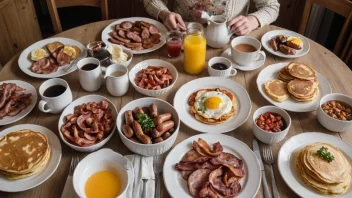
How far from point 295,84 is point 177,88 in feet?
2.43

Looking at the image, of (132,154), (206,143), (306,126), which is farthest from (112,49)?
(306,126)

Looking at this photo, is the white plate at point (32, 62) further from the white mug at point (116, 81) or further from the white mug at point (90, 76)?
the white mug at point (116, 81)

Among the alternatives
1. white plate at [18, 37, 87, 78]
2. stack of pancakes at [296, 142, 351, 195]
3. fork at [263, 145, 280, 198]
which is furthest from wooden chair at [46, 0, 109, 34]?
stack of pancakes at [296, 142, 351, 195]

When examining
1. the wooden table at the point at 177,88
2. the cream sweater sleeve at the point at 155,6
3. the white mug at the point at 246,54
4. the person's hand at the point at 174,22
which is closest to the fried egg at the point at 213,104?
the wooden table at the point at 177,88

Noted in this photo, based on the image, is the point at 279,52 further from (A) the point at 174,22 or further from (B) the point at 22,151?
(B) the point at 22,151

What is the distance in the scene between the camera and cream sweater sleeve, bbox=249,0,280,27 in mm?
2432

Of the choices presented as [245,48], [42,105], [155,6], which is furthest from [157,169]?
[155,6]

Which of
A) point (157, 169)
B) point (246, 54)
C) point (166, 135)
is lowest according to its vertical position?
point (157, 169)

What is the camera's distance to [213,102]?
174 cm

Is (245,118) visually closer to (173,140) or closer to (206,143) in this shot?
(206,143)

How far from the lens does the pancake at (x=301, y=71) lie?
1926 mm

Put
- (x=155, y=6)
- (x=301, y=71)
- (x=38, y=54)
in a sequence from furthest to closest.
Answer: (x=155, y=6) < (x=38, y=54) < (x=301, y=71)

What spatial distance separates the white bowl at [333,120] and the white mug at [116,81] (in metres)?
1.14

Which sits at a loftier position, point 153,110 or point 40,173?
point 153,110
